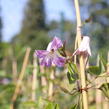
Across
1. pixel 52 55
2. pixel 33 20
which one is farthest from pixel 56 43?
Result: pixel 33 20

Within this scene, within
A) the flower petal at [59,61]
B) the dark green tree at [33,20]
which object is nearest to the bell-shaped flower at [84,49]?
the flower petal at [59,61]

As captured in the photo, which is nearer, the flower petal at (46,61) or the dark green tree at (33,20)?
the flower petal at (46,61)

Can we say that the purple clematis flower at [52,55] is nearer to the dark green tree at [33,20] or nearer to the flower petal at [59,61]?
the flower petal at [59,61]

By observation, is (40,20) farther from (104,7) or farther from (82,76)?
(82,76)

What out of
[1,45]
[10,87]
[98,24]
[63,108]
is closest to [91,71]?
[10,87]

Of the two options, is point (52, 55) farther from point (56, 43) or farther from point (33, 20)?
point (33, 20)

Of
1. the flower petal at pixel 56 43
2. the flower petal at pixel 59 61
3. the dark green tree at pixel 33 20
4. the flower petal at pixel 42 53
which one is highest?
the dark green tree at pixel 33 20

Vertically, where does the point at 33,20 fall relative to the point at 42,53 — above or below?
above

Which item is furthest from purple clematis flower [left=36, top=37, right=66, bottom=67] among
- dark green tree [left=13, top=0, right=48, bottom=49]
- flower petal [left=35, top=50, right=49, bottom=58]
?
dark green tree [left=13, top=0, right=48, bottom=49]
